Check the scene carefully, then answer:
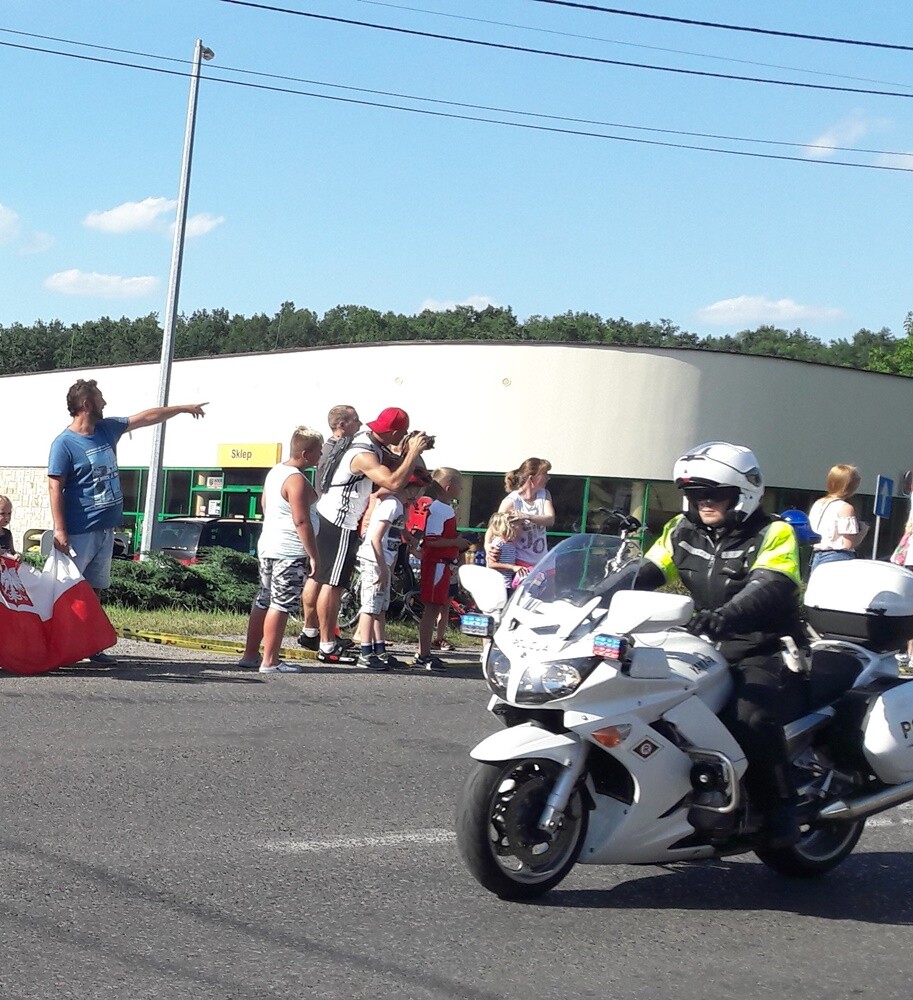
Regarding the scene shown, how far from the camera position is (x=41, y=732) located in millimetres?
7355

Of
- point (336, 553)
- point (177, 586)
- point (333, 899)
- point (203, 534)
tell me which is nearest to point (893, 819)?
point (333, 899)

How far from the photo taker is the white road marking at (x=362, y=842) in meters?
5.38

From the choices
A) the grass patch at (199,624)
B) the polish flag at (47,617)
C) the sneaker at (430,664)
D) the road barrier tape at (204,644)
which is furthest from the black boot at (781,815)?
the grass patch at (199,624)

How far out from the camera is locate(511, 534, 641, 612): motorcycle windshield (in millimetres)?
4793

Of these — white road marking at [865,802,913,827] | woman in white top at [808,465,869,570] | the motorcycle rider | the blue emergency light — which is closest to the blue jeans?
woman in white top at [808,465,869,570]

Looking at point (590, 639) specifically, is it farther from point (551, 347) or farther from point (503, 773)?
point (551, 347)

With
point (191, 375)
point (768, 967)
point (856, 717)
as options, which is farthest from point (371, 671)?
point (191, 375)

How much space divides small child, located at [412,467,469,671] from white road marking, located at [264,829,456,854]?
5223 millimetres

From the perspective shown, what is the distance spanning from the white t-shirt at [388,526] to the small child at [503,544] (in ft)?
4.74

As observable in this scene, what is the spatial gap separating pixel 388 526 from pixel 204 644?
6.52ft

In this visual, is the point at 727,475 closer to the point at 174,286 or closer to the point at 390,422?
the point at 390,422

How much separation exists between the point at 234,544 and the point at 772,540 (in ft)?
62.0

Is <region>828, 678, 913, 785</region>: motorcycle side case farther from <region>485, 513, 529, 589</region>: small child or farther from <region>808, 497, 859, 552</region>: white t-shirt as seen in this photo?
<region>808, 497, 859, 552</region>: white t-shirt

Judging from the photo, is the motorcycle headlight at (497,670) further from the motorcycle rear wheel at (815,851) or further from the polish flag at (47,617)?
the polish flag at (47,617)
